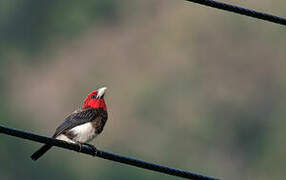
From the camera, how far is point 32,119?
56656mm

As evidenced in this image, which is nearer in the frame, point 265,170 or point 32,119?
point 265,170

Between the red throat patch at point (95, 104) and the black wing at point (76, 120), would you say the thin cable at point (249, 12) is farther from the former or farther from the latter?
the red throat patch at point (95, 104)

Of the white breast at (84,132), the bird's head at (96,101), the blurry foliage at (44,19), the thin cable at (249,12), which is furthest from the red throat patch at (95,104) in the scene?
the blurry foliage at (44,19)

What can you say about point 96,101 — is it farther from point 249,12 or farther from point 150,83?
point 150,83

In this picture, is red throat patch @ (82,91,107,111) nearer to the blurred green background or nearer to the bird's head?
the bird's head

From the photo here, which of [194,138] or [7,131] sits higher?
[7,131]

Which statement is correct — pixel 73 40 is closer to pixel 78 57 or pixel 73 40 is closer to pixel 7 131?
pixel 78 57

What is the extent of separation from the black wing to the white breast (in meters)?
0.07

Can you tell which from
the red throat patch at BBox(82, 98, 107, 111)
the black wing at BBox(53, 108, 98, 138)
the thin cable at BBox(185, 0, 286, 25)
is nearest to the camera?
the thin cable at BBox(185, 0, 286, 25)

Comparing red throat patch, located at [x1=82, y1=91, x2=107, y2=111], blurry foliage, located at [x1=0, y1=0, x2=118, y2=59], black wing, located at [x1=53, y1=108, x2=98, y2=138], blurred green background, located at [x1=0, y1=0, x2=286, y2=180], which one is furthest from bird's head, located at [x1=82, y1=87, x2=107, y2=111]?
blurry foliage, located at [x1=0, y1=0, x2=118, y2=59]

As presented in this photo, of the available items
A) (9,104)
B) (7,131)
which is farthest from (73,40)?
(7,131)

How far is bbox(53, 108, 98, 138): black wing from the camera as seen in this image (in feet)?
36.7

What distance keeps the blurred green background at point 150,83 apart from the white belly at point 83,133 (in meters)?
33.1

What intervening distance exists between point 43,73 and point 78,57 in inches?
144
